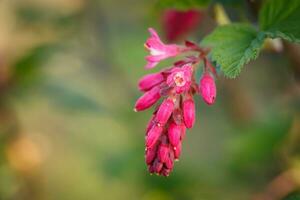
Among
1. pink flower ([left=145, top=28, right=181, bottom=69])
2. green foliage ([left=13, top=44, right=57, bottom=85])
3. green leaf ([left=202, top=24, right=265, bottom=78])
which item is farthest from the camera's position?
green foliage ([left=13, top=44, right=57, bottom=85])

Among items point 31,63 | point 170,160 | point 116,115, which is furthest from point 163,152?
point 116,115

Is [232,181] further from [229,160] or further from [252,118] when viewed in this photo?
[252,118]

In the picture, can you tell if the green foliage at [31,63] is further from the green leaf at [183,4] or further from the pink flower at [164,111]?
the pink flower at [164,111]

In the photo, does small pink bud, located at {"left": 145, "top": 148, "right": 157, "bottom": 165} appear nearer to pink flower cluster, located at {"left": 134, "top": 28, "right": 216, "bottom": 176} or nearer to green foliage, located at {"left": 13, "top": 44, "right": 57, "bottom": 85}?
pink flower cluster, located at {"left": 134, "top": 28, "right": 216, "bottom": 176}

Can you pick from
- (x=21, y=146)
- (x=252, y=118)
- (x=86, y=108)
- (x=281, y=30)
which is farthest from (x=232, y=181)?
(x=281, y=30)

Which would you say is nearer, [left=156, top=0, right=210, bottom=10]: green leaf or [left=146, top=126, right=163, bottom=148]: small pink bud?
[left=146, top=126, right=163, bottom=148]: small pink bud

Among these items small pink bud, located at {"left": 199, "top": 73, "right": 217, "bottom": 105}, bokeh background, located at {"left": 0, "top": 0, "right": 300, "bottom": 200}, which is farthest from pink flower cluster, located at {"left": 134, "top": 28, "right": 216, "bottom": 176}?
bokeh background, located at {"left": 0, "top": 0, "right": 300, "bottom": 200}
